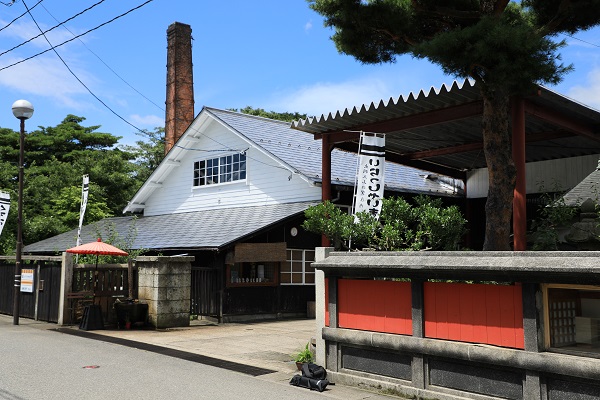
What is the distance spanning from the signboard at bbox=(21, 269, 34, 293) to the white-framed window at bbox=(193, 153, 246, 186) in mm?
7891

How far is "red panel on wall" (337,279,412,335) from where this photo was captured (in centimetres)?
809

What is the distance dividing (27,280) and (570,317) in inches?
625

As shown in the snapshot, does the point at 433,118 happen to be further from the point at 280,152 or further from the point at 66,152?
the point at 66,152

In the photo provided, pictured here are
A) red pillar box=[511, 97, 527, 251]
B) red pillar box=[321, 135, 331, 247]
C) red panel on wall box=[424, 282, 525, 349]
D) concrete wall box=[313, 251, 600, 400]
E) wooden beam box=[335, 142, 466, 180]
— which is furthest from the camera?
wooden beam box=[335, 142, 466, 180]

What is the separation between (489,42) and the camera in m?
7.89

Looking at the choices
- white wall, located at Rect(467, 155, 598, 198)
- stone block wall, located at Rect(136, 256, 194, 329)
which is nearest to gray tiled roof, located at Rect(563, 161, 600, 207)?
white wall, located at Rect(467, 155, 598, 198)

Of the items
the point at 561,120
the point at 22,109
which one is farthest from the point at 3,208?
the point at 561,120

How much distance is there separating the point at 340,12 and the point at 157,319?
939 cm

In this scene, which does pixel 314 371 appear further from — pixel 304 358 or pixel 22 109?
pixel 22 109

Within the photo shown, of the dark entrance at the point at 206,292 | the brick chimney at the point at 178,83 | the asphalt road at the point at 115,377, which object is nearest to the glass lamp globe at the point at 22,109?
the dark entrance at the point at 206,292

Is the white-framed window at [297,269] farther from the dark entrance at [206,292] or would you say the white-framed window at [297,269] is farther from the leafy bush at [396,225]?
the leafy bush at [396,225]

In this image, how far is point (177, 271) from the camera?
15.6m

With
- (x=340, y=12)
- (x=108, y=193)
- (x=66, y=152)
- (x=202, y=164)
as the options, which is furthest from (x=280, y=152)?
(x=66, y=152)

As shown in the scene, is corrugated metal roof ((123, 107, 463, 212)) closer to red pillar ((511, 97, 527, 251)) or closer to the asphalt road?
red pillar ((511, 97, 527, 251))
